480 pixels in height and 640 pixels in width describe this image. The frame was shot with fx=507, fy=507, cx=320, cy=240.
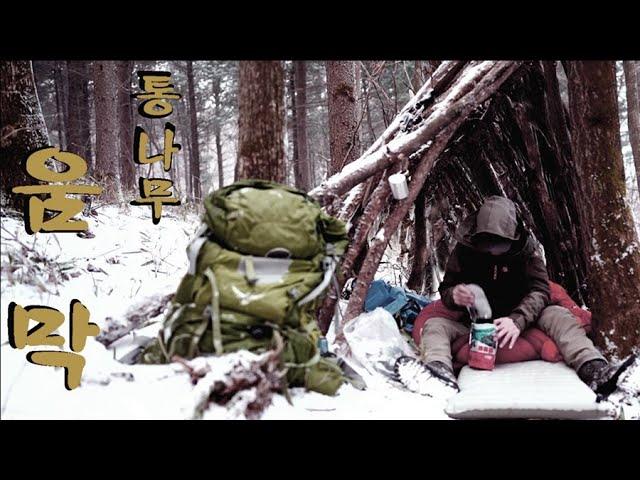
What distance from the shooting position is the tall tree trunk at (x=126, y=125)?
32.3 feet

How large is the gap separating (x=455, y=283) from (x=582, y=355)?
92 centimetres

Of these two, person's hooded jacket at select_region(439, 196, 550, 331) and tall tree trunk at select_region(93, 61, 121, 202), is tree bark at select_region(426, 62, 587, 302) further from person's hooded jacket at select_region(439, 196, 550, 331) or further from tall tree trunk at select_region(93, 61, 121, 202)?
tall tree trunk at select_region(93, 61, 121, 202)

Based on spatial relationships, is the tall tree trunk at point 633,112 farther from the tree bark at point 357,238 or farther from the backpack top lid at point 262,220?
the backpack top lid at point 262,220

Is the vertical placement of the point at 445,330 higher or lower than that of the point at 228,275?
lower

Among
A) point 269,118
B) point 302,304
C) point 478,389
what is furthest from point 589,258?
point 269,118

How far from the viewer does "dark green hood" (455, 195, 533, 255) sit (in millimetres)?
3402

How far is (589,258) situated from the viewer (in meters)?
3.29

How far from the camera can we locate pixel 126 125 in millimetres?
10977

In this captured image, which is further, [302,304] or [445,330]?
[445,330]

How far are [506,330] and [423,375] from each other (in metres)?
0.64

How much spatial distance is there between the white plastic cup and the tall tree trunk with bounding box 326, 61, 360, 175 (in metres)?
2.39

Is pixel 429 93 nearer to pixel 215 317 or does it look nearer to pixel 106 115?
pixel 215 317

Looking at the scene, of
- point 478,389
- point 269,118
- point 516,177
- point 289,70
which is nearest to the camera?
point 478,389
